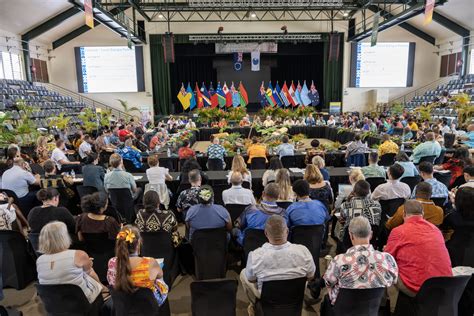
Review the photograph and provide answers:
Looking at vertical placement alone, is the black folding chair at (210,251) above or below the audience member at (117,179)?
below

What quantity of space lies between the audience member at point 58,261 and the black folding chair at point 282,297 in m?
1.23

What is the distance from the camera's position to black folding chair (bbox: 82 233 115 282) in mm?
3135

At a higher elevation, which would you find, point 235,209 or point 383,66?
point 383,66

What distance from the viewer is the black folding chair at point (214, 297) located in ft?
7.28

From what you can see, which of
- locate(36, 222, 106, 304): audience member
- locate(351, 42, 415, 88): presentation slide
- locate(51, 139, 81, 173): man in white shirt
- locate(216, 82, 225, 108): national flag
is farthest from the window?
locate(351, 42, 415, 88): presentation slide

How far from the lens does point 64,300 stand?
2307 mm

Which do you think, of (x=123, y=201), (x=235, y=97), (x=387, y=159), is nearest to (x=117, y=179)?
(x=123, y=201)

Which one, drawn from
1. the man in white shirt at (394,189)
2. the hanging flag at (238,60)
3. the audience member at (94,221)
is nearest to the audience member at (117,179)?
the audience member at (94,221)

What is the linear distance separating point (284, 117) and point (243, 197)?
39.6 ft

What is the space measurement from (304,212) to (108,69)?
18772 millimetres

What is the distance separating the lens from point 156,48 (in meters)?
19.8

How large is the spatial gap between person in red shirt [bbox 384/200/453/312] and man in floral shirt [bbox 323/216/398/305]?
31cm

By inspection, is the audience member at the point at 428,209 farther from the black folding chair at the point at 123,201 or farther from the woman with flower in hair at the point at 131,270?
the black folding chair at the point at 123,201

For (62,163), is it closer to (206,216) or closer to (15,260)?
(15,260)
